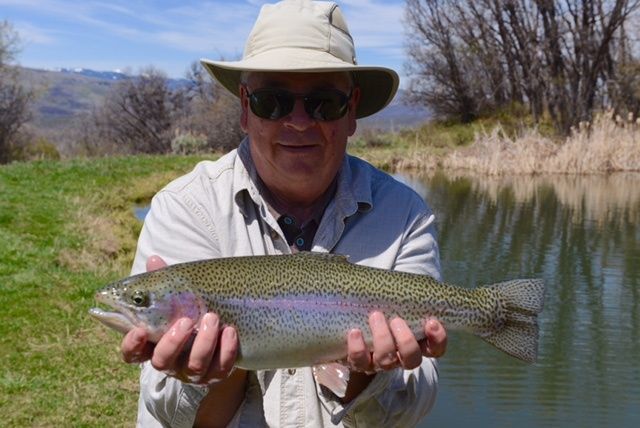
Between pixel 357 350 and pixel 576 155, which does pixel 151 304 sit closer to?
pixel 357 350

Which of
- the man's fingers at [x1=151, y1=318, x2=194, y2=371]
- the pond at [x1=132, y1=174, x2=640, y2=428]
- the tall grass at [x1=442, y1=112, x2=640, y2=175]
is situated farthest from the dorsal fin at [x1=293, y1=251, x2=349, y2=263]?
the tall grass at [x1=442, y1=112, x2=640, y2=175]

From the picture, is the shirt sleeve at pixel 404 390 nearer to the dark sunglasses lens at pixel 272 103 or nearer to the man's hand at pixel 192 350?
the man's hand at pixel 192 350

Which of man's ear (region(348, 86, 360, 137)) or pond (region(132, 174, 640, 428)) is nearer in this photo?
man's ear (region(348, 86, 360, 137))

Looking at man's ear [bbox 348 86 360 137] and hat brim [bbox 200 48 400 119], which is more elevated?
hat brim [bbox 200 48 400 119]

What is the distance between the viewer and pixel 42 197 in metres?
14.9

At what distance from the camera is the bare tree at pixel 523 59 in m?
34.3

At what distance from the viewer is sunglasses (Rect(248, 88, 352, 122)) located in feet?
11.1

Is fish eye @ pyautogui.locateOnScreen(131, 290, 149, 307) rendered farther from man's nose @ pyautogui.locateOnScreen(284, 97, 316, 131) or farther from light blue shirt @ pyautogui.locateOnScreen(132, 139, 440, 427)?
man's nose @ pyautogui.locateOnScreen(284, 97, 316, 131)

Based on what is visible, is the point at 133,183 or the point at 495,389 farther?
the point at 133,183

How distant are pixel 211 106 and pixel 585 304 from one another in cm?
3037

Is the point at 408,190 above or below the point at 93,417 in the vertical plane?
above

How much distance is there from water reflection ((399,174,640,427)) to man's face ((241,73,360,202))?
15.0ft

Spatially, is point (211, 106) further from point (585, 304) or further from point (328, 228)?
point (328, 228)

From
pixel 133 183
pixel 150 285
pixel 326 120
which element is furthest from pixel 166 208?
pixel 133 183
